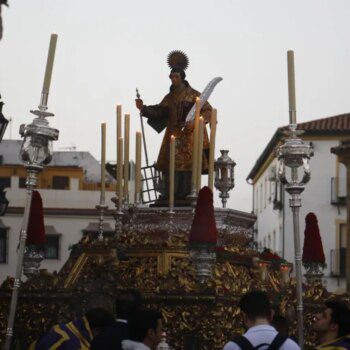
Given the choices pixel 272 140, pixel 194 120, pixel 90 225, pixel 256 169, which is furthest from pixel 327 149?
pixel 194 120

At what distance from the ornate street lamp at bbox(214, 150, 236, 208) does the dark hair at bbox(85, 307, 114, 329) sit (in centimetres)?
590

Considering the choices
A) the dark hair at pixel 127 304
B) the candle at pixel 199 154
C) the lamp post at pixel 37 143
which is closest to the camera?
the dark hair at pixel 127 304

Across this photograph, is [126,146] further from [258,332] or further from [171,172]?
[258,332]

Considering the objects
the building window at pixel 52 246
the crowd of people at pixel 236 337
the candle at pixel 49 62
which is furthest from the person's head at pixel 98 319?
the building window at pixel 52 246

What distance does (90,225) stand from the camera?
6297 cm

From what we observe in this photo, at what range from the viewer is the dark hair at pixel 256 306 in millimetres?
10219

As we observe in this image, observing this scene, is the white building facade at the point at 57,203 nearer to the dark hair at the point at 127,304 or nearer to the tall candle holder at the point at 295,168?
the tall candle holder at the point at 295,168

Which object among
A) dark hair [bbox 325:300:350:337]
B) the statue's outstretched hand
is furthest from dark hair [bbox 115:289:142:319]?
the statue's outstretched hand

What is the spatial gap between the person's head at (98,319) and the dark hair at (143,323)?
127 cm

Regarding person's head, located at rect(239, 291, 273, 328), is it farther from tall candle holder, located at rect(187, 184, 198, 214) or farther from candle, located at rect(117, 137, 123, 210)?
candle, located at rect(117, 137, 123, 210)

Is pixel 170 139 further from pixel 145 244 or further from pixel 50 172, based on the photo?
pixel 50 172

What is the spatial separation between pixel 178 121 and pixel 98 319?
5.79m

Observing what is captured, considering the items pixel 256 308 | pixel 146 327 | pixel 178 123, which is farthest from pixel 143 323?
pixel 178 123

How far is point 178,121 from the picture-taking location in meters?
17.3
